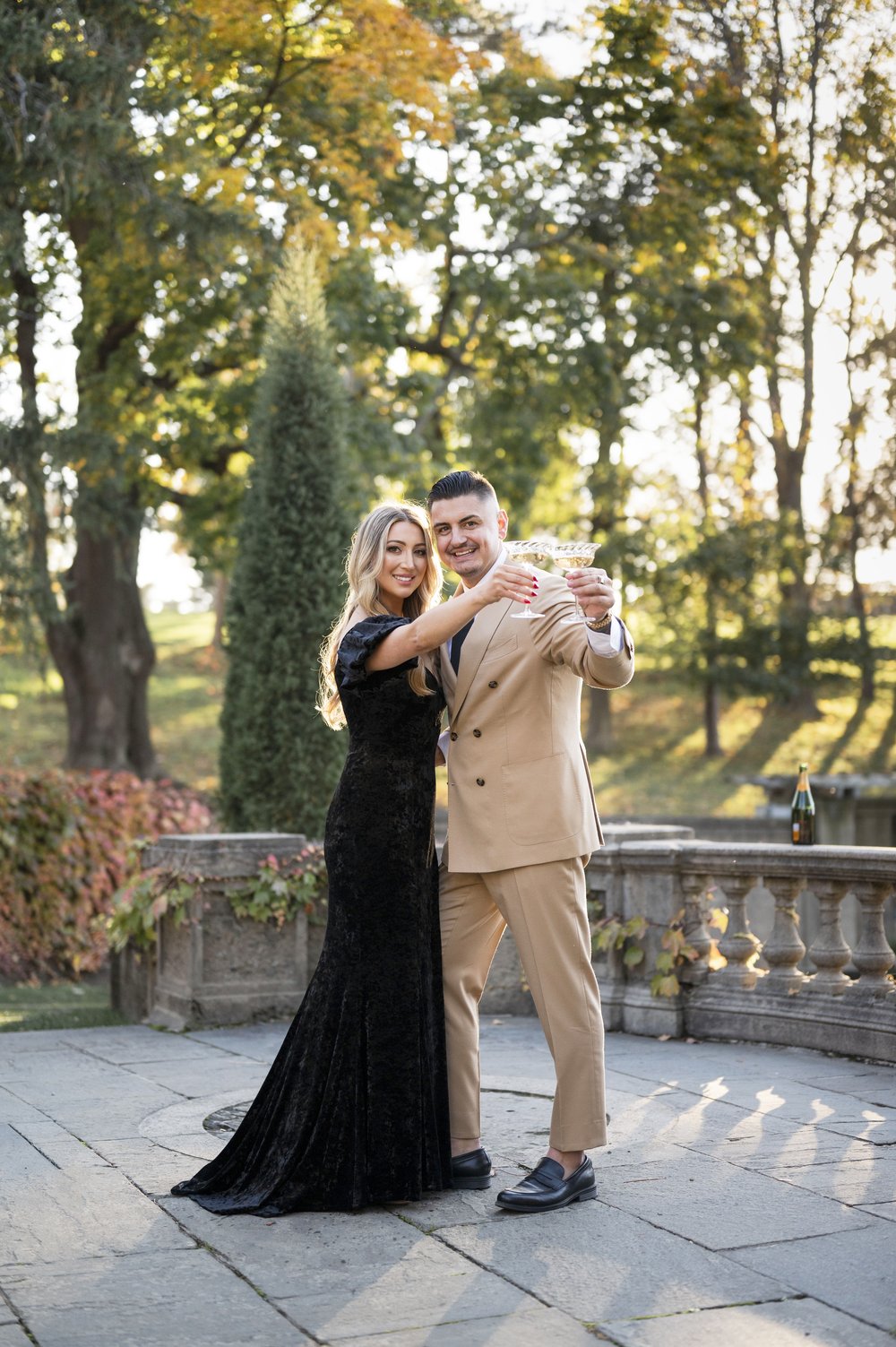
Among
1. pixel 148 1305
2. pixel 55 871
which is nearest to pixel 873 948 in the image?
pixel 148 1305

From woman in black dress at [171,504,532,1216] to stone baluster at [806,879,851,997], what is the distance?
273 cm

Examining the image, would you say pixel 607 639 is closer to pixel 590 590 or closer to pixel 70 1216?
pixel 590 590

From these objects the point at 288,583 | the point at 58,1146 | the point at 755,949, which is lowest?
the point at 58,1146

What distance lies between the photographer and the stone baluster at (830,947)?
6.38 metres

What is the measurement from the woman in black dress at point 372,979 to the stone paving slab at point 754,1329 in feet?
3.51

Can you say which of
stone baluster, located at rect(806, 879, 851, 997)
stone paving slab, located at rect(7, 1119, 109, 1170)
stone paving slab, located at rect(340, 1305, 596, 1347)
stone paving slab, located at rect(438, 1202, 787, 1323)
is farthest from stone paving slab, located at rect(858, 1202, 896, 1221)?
stone baluster, located at rect(806, 879, 851, 997)

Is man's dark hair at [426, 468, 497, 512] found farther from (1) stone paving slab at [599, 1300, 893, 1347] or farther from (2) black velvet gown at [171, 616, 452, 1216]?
(1) stone paving slab at [599, 1300, 893, 1347]

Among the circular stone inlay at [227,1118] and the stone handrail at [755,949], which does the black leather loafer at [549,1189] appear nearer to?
the circular stone inlay at [227,1118]

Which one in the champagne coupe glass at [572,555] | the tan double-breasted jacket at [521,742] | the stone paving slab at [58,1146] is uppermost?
the champagne coupe glass at [572,555]

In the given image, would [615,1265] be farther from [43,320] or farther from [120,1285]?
[43,320]

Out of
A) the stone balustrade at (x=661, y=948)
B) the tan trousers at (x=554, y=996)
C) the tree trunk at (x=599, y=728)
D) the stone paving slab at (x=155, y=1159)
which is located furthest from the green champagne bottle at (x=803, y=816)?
the tree trunk at (x=599, y=728)

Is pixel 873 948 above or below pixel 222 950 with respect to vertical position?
above

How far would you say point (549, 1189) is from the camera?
399 centimetres

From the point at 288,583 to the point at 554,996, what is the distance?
25.3 feet
